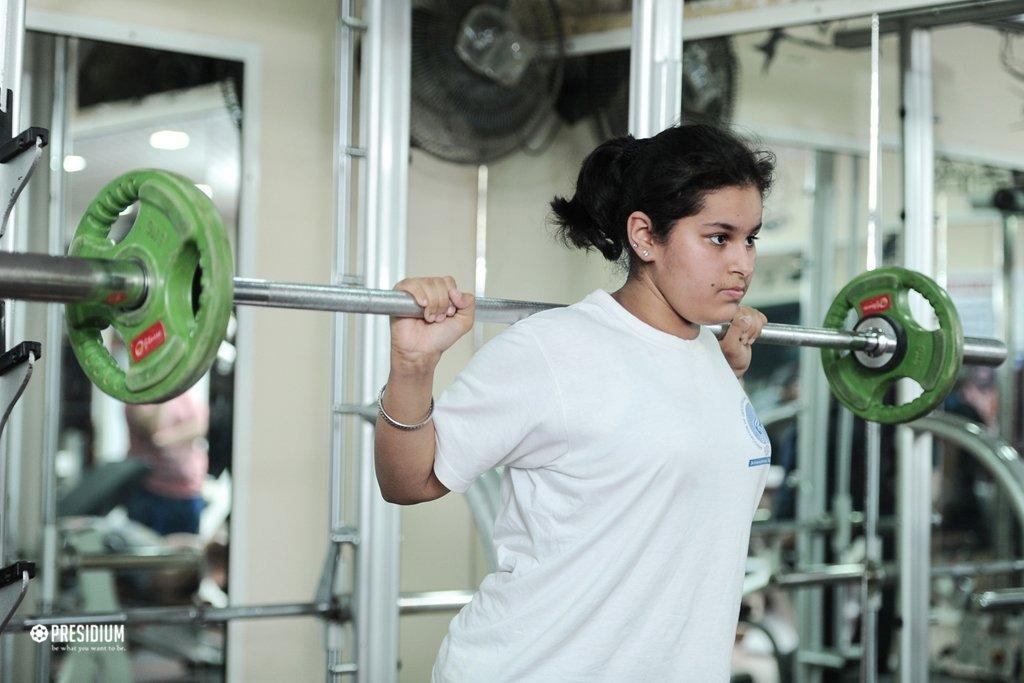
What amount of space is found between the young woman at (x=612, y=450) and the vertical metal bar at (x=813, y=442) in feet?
9.61

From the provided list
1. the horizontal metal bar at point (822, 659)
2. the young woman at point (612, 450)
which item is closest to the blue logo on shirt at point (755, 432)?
the young woman at point (612, 450)

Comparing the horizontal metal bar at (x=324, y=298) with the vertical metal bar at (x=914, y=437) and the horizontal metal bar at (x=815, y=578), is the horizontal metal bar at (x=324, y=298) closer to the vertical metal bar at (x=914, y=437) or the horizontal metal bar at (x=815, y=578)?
the vertical metal bar at (x=914, y=437)

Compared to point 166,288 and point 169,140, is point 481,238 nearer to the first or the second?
point 169,140

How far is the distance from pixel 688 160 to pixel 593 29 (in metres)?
2.15

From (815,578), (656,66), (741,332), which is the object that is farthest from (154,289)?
(815,578)

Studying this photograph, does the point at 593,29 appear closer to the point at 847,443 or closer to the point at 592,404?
the point at 847,443

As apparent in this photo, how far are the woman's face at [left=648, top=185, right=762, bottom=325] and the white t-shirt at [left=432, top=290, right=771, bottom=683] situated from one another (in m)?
0.11

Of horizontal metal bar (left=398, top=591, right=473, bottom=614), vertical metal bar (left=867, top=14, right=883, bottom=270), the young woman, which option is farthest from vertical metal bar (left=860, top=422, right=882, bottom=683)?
the young woman

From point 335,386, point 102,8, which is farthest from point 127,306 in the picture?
point 102,8

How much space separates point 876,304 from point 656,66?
2.11 ft

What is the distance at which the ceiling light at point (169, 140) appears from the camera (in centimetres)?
337

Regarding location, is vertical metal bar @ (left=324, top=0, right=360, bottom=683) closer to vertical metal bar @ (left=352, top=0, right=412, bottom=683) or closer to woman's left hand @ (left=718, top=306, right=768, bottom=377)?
vertical metal bar @ (left=352, top=0, right=412, bottom=683)

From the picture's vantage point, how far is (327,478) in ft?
11.3

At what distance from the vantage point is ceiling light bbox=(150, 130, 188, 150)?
3.37 meters
